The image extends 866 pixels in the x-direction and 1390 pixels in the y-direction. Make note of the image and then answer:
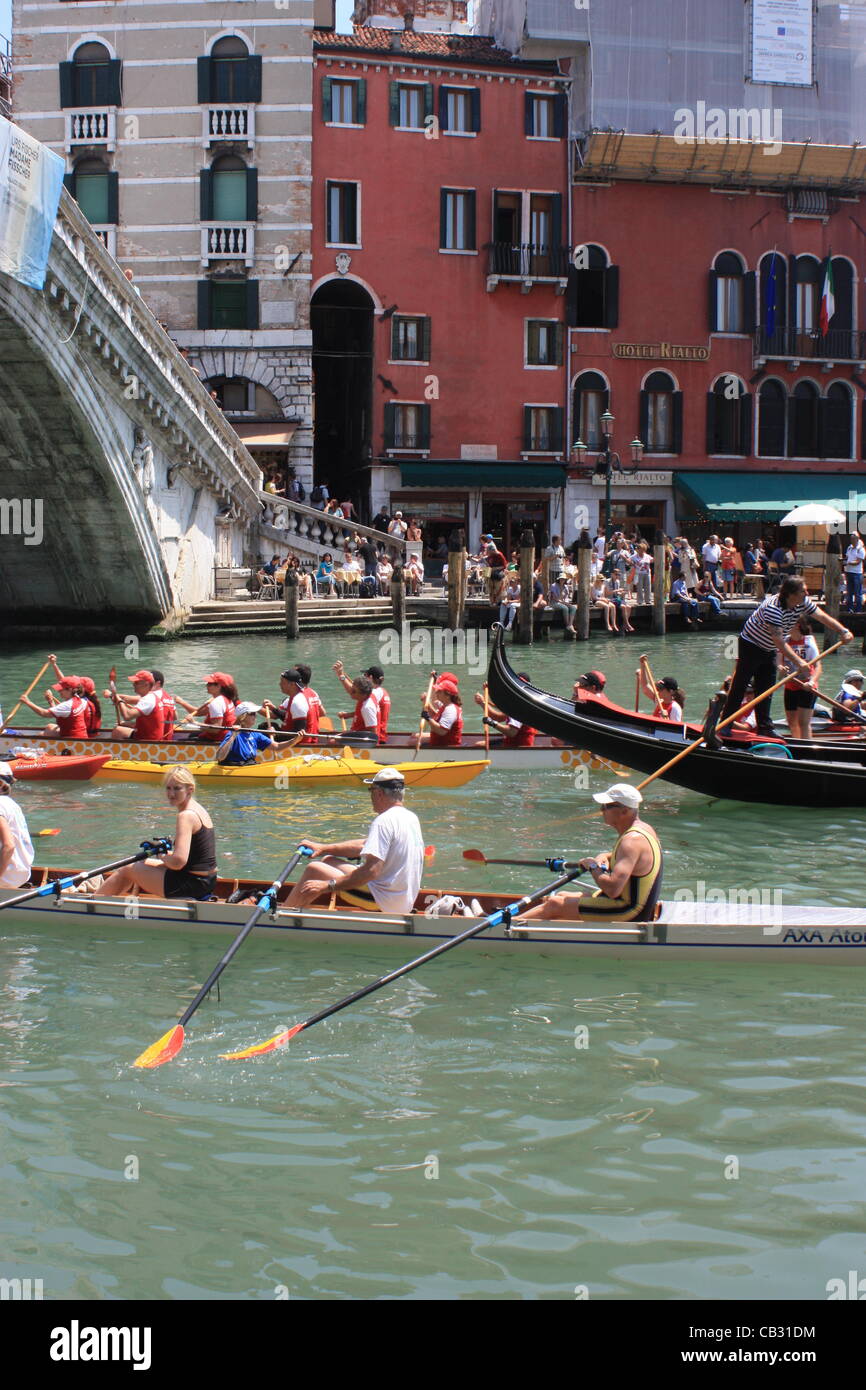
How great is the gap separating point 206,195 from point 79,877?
2681 cm

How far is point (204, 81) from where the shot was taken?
32.3m

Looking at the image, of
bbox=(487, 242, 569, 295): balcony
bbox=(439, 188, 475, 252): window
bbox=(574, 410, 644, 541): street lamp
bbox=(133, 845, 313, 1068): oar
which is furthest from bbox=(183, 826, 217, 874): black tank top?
bbox=(439, 188, 475, 252): window

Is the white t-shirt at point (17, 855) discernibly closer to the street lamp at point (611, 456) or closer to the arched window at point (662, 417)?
the street lamp at point (611, 456)

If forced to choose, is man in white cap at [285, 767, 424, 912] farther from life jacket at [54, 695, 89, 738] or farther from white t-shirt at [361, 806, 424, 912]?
life jacket at [54, 695, 89, 738]

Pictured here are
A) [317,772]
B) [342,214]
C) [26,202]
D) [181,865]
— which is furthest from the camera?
[342,214]

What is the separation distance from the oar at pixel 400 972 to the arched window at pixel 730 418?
95.7 feet

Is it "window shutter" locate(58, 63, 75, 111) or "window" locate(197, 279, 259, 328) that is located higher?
"window shutter" locate(58, 63, 75, 111)

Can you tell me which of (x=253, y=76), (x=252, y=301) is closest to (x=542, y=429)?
(x=252, y=301)

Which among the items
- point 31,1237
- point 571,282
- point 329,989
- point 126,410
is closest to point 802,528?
point 571,282

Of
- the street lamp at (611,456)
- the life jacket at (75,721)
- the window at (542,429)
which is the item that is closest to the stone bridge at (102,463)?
the life jacket at (75,721)

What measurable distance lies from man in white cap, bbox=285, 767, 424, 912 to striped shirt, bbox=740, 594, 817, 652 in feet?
16.0

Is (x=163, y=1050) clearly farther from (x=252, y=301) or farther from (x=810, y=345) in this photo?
(x=810, y=345)

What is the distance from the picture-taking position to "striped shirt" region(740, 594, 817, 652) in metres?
11.9

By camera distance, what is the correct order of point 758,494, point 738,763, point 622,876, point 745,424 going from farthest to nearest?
point 745,424 < point 758,494 < point 738,763 < point 622,876
